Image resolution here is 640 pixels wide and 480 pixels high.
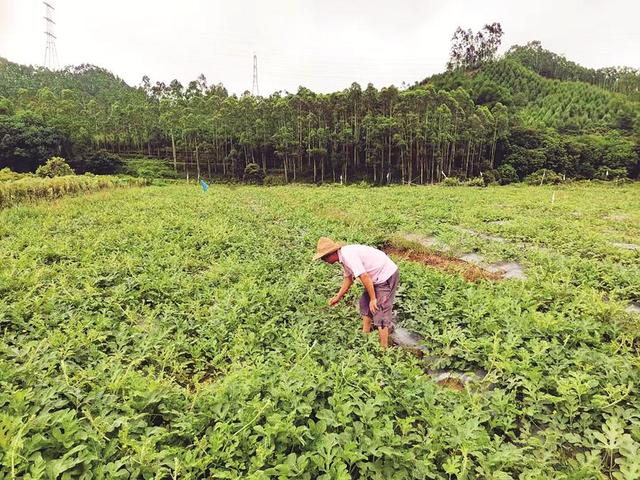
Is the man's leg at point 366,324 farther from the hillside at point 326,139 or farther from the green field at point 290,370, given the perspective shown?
the hillside at point 326,139

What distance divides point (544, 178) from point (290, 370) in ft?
157

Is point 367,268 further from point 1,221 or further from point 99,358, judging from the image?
point 1,221

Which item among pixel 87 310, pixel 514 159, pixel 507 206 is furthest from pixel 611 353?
pixel 514 159

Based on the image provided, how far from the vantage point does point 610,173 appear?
46469 millimetres

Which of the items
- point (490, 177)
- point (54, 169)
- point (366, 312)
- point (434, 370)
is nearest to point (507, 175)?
point (490, 177)

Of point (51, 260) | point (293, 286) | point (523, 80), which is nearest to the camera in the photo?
point (293, 286)

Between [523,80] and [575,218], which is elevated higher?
[523,80]

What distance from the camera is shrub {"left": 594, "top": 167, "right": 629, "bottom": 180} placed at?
45.1m

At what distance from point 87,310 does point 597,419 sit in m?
6.07

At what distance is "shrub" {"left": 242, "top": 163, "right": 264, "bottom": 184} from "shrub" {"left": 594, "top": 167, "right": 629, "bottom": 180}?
4152 centimetres

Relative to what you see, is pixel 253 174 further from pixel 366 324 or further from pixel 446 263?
pixel 366 324

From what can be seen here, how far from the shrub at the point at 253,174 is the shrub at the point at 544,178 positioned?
31.8 m

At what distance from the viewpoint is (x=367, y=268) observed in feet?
16.4

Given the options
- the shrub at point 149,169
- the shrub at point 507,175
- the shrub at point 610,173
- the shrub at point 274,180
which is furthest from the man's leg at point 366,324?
the shrub at point 610,173
